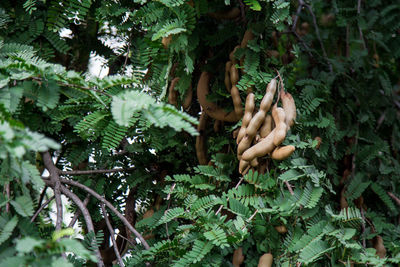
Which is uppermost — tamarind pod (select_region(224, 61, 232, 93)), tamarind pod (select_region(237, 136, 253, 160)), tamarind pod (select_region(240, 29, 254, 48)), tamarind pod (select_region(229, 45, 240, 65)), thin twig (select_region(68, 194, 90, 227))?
tamarind pod (select_region(240, 29, 254, 48))

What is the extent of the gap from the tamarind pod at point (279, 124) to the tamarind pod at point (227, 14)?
13.8 inches

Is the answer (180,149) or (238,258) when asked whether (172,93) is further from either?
(238,258)

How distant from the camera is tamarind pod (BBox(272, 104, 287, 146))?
1216 millimetres

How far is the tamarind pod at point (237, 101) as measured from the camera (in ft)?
4.52

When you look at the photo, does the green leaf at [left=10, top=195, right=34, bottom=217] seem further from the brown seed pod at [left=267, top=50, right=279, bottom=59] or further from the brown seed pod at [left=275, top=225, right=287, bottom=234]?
the brown seed pod at [left=267, top=50, right=279, bottom=59]

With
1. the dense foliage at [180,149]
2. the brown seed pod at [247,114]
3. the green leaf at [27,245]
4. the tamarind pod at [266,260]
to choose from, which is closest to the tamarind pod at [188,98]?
the dense foliage at [180,149]

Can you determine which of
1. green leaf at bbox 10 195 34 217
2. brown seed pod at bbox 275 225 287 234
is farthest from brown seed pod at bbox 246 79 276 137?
green leaf at bbox 10 195 34 217

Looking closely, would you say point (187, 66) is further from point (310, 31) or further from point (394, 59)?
point (394, 59)

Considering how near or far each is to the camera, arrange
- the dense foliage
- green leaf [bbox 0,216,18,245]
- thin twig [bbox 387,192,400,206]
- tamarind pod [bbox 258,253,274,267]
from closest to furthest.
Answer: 1. green leaf [bbox 0,216,18,245]
2. the dense foliage
3. tamarind pod [bbox 258,253,274,267]
4. thin twig [bbox 387,192,400,206]

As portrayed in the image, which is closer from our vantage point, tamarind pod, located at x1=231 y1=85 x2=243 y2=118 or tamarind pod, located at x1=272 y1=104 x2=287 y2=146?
tamarind pod, located at x1=272 y1=104 x2=287 y2=146

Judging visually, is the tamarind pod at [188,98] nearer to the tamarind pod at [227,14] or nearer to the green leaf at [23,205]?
the tamarind pod at [227,14]

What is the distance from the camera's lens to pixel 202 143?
4.95 ft

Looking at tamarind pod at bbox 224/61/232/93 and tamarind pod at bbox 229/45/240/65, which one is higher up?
tamarind pod at bbox 229/45/240/65

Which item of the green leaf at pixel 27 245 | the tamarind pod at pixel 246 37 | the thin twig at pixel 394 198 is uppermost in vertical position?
the tamarind pod at pixel 246 37
